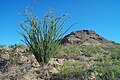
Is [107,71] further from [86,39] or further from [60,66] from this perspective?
[86,39]

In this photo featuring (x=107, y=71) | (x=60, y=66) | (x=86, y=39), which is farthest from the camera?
(x=86, y=39)

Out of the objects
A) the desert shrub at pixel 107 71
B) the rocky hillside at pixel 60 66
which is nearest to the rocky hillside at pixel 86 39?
the rocky hillside at pixel 60 66

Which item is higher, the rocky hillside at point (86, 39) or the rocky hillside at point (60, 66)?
the rocky hillside at point (86, 39)

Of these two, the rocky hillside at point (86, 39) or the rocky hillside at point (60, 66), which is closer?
the rocky hillside at point (60, 66)

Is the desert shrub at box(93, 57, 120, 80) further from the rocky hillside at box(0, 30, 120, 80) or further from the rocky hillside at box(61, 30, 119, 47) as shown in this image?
the rocky hillside at box(61, 30, 119, 47)

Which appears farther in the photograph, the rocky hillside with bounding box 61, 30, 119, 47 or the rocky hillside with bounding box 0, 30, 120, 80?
the rocky hillside with bounding box 61, 30, 119, 47

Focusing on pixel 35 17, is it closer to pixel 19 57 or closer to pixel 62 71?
pixel 19 57

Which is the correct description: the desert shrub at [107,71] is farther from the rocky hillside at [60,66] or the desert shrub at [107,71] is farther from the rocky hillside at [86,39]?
the rocky hillside at [86,39]

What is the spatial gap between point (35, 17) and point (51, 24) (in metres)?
0.56

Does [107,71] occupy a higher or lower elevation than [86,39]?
lower

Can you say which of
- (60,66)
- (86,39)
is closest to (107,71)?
(60,66)

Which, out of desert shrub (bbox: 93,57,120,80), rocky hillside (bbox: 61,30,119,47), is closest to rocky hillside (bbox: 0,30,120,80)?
desert shrub (bbox: 93,57,120,80)

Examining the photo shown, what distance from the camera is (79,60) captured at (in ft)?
34.6

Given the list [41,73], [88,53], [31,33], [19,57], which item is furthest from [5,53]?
[88,53]
